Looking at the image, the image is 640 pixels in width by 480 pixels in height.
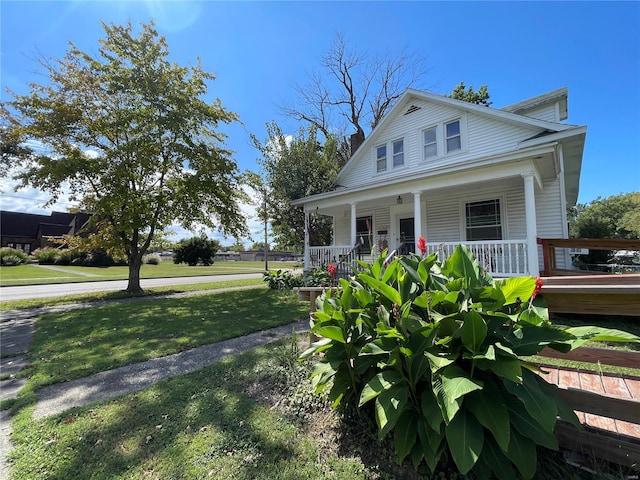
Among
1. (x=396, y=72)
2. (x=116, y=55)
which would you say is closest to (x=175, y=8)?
(x=116, y=55)

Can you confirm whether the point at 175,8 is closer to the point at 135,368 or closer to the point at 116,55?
the point at 116,55

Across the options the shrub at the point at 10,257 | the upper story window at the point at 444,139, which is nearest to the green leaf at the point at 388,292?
the upper story window at the point at 444,139

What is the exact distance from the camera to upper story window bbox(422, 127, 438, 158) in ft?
36.0

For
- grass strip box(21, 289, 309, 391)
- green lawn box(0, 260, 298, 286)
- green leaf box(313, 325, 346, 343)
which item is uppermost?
green leaf box(313, 325, 346, 343)

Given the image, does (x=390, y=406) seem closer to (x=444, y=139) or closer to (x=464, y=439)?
(x=464, y=439)

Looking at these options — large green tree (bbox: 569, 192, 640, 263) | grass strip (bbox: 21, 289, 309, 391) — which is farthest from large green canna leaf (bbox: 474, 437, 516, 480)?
large green tree (bbox: 569, 192, 640, 263)

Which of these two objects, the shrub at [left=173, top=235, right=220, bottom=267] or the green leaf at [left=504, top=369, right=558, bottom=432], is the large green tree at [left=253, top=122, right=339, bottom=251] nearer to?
the green leaf at [left=504, top=369, right=558, bottom=432]

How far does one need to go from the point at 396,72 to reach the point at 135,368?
22.1 m

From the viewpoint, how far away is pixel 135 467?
2.09 meters

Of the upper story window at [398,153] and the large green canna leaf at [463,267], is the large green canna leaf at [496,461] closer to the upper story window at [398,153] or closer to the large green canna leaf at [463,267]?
the large green canna leaf at [463,267]

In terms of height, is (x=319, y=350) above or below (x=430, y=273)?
below

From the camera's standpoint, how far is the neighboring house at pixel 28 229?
39.2m

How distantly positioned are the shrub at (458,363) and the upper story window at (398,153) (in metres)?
10.6

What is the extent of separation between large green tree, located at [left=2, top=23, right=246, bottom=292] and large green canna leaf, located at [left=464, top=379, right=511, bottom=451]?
1151 centimetres
